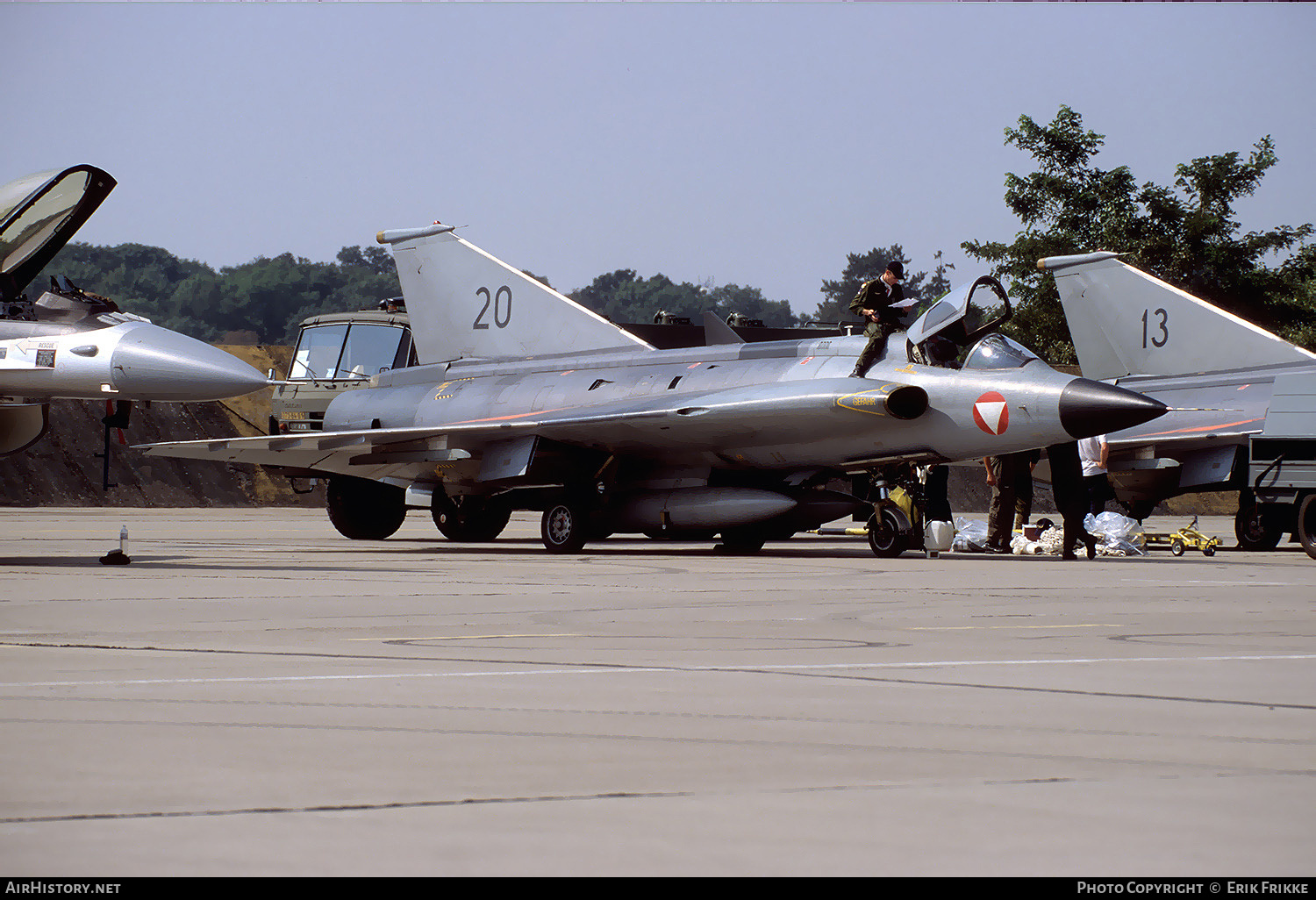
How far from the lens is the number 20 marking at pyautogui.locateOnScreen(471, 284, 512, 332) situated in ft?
61.0

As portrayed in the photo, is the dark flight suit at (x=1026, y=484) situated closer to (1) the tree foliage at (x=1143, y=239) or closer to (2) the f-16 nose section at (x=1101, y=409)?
(2) the f-16 nose section at (x=1101, y=409)

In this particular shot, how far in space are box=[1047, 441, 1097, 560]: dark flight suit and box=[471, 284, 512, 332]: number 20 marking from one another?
701cm

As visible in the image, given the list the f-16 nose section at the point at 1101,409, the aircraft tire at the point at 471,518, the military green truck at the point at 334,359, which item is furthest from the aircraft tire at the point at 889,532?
the military green truck at the point at 334,359

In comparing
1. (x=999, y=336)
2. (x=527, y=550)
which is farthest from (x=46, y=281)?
(x=999, y=336)

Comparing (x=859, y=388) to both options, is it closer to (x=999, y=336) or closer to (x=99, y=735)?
(x=999, y=336)

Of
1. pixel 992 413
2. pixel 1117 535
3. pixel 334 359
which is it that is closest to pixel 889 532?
pixel 992 413

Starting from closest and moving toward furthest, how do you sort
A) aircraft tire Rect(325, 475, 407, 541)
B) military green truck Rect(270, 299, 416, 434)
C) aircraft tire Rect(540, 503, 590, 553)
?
aircraft tire Rect(540, 503, 590, 553) < aircraft tire Rect(325, 475, 407, 541) < military green truck Rect(270, 299, 416, 434)

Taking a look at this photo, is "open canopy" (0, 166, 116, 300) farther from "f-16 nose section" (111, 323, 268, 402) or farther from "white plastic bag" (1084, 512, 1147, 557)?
"white plastic bag" (1084, 512, 1147, 557)

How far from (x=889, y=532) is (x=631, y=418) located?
9.31 feet

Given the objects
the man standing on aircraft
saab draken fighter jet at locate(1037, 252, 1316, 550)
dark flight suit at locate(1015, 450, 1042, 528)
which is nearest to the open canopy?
dark flight suit at locate(1015, 450, 1042, 528)

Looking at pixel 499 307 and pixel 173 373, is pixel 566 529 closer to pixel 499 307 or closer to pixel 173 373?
pixel 499 307

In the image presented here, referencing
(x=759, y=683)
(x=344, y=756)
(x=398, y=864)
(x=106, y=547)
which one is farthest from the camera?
(x=106, y=547)
